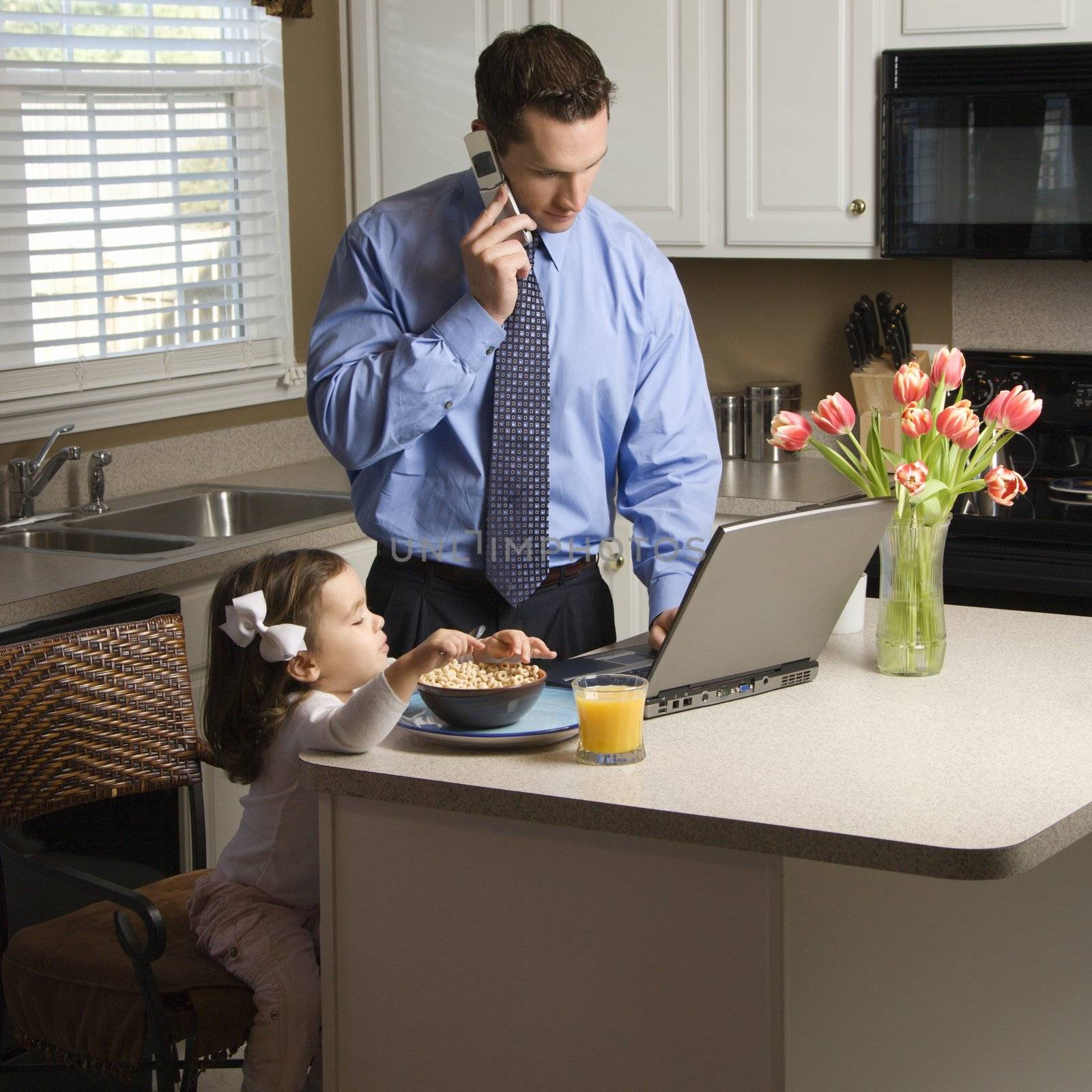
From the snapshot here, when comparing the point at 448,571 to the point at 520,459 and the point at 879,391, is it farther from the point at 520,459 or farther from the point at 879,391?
the point at 879,391

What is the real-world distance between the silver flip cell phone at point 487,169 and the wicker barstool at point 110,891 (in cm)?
76

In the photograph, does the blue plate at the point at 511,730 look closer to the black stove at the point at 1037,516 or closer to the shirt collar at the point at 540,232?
the shirt collar at the point at 540,232

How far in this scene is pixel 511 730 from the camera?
5.50 ft

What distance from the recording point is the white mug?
6.99 feet

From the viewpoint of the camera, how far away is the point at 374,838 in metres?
1.63

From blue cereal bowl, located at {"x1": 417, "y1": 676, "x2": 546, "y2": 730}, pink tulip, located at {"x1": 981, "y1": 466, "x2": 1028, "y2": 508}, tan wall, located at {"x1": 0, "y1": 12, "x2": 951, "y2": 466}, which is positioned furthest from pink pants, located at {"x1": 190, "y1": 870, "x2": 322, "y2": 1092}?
tan wall, located at {"x1": 0, "y1": 12, "x2": 951, "y2": 466}

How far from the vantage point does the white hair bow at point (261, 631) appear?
1807 mm

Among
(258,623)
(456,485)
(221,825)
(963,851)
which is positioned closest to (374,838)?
(258,623)

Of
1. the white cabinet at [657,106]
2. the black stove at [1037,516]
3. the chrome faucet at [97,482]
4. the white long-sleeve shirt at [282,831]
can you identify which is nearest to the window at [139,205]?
the chrome faucet at [97,482]

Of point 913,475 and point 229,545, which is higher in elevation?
point 913,475

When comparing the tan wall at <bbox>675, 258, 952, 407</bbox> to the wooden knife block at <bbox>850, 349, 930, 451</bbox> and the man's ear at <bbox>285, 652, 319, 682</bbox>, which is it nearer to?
the wooden knife block at <bbox>850, 349, 930, 451</bbox>

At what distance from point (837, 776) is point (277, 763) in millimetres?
698

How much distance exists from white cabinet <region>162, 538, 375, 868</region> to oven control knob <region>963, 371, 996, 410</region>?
1.87 m

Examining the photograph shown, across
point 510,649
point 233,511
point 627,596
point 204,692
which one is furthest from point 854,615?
point 233,511
